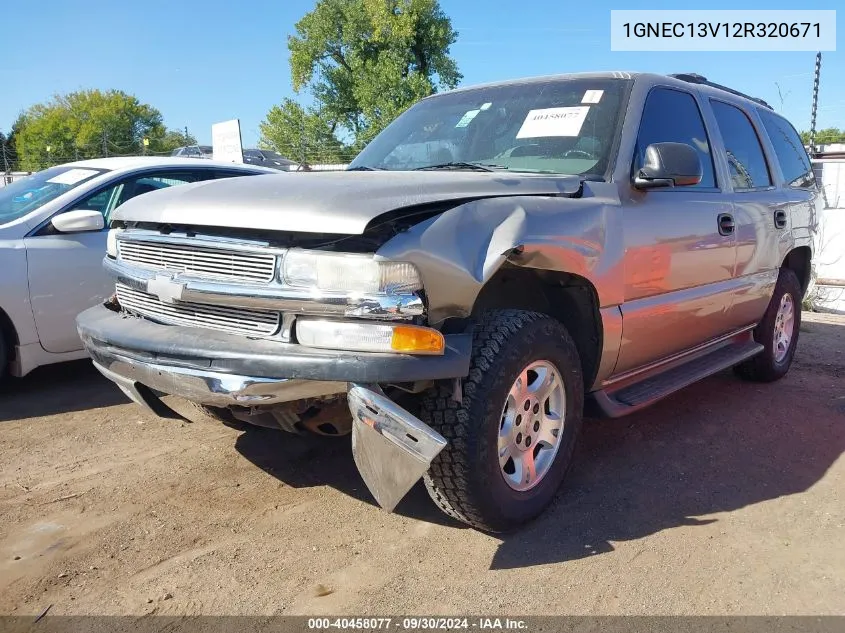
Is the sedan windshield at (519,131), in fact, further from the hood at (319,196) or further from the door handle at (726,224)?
the door handle at (726,224)

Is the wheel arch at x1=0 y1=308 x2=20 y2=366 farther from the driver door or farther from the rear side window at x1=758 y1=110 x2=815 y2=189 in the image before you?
the rear side window at x1=758 y1=110 x2=815 y2=189

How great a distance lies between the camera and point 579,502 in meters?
3.13

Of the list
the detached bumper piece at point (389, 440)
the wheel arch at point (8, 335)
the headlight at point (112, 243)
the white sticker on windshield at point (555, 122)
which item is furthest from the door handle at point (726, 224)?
the wheel arch at point (8, 335)

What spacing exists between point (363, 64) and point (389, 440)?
4505 centimetres

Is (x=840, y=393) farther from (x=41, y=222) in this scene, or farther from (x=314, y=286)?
(x=41, y=222)

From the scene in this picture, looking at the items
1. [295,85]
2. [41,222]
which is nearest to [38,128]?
[295,85]

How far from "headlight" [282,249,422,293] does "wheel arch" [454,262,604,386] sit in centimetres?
59

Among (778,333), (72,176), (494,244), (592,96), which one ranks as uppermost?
(592,96)

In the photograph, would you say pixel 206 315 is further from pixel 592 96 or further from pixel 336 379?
pixel 592 96

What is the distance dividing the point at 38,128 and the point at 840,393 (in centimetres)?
7170

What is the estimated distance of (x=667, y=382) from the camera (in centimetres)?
371

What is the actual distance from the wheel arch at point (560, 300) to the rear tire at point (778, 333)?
7.58ft

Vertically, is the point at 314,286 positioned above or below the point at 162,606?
above

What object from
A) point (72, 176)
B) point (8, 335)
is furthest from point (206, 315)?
point (72, 176)
